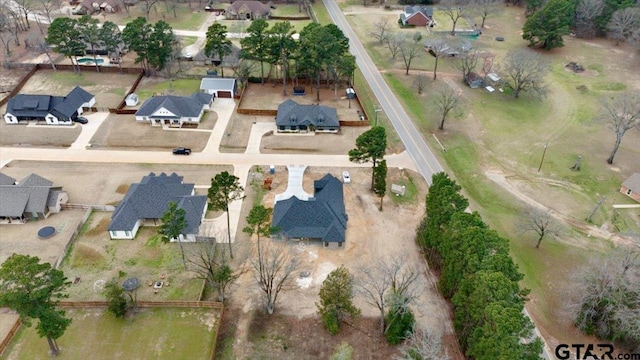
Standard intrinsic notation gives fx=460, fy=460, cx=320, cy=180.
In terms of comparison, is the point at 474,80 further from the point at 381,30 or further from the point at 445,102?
the point at 381,30

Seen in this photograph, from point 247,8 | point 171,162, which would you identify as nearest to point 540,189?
point 171,162

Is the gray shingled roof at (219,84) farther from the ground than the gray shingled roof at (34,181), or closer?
farther from the ground

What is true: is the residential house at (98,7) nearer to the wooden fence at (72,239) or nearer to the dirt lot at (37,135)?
the dirt lot at (37,135)

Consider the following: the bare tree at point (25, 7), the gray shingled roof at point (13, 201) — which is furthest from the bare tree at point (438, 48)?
the bare tree at point (25, 7)

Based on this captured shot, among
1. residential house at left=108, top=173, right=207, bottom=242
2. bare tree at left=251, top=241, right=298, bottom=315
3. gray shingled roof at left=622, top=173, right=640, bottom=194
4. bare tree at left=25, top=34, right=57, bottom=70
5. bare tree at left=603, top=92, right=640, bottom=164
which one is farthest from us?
bare tree at left=25, top=34, right=57, bottom=70

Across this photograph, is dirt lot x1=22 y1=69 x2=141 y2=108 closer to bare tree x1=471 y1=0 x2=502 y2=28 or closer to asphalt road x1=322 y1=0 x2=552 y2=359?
asphalt road x1=322 y1=0 x2=552 y2=359

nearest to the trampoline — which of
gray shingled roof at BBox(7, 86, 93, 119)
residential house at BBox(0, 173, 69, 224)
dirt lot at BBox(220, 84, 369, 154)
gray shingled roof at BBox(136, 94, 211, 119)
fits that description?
Answer: residential house at BBox(0, 173, 69, 224)
